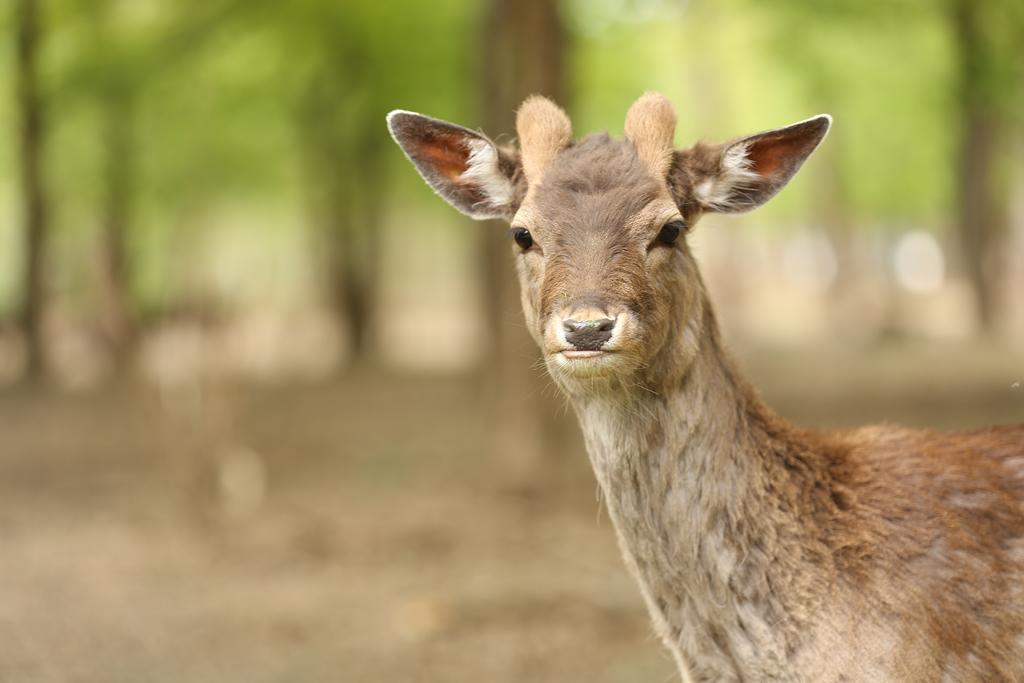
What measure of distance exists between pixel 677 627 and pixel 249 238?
145 ft

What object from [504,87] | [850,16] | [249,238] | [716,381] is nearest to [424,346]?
[249,238]

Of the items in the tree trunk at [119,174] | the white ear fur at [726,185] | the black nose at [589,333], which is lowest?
the black nose at [589,333]

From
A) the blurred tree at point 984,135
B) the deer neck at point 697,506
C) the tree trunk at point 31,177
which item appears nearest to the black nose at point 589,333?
the deer neck at point 697,506

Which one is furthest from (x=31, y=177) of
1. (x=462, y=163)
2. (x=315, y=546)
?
(x=462, y=163)

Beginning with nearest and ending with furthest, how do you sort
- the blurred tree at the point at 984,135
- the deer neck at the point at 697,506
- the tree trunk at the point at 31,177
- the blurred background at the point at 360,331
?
1. the deer neck at the point at 697,506
2. the blurred background at the point at 360,331
3. the blurred tree at the point at 984,135
4. the tree trunk at the point at 31,177

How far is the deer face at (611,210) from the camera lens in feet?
12.2

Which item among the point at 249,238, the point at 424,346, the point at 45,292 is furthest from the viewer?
the point at 249,238

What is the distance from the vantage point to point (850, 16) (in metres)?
14.2

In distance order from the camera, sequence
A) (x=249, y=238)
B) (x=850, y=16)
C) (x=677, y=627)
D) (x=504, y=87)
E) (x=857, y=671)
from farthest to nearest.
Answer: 1. (x=249, y=238)
2. (x=850, y=16)
3. (x=504, y=87)
4. (x=677, y=627)
5. (x=857, y=671)

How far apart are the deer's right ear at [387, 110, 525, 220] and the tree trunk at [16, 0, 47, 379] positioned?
1594 cm

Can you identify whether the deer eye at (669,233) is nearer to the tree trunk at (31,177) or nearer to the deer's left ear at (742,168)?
the deer's left ear at (742,168)

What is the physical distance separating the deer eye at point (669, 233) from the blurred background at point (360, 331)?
2.02 feet

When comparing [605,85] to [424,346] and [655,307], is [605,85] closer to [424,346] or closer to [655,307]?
[424,346]

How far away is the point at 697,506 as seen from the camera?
3949 millimetres
